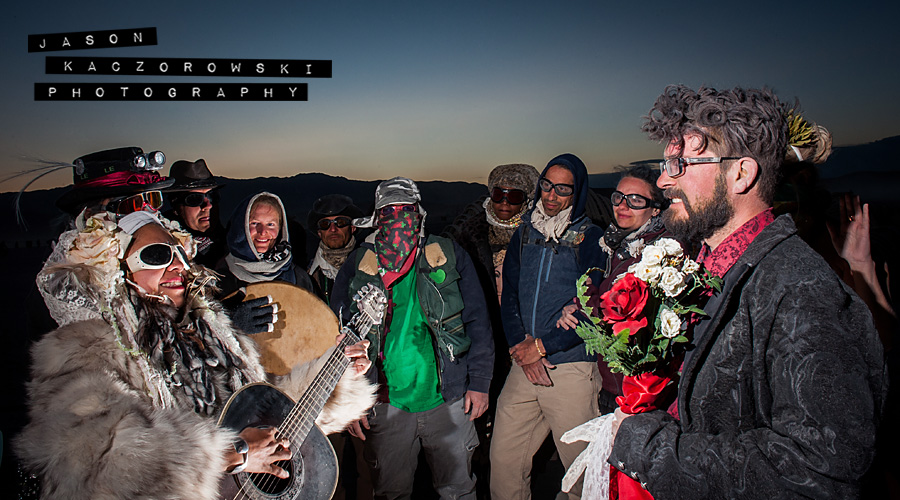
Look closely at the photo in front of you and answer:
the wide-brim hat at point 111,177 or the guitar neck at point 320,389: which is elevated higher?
the wide-brim hat at point 111,177

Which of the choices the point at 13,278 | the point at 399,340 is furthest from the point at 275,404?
the point at 13,278

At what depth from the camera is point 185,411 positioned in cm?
208

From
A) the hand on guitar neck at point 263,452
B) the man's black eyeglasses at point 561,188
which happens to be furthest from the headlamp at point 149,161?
the man's black eyeglasses at point 561,188

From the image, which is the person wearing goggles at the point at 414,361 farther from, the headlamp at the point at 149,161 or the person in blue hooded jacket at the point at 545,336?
the headlamp at the point at 149,161

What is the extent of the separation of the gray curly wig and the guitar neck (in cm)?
214

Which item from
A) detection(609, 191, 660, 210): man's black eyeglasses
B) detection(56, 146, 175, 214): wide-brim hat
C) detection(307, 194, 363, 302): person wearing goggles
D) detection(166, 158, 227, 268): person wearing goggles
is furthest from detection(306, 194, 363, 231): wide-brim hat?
detection(609, 191, 660, 210): man's black eyeglasses

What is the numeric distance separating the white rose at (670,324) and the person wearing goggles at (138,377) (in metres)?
1.79

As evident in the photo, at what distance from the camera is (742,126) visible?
1818mm

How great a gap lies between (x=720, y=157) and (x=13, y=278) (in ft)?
80.7

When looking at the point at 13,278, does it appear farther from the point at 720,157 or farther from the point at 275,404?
the point at 720,157

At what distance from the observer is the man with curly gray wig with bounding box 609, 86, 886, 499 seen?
4.82 feet

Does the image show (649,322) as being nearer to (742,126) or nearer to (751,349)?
(751,349)

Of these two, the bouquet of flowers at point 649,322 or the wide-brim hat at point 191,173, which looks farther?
the wide-brim hat at point 191,173

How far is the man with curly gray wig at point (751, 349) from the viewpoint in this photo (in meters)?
1.47
